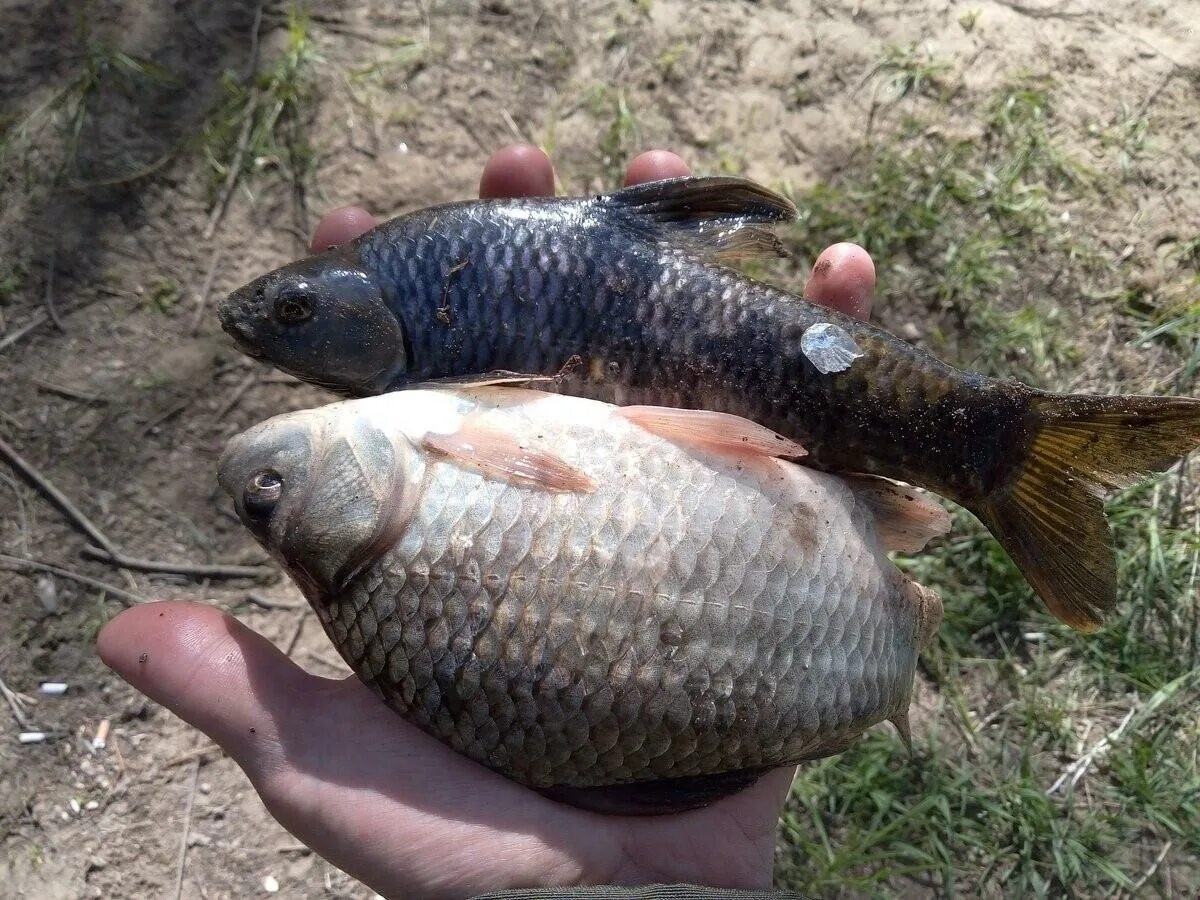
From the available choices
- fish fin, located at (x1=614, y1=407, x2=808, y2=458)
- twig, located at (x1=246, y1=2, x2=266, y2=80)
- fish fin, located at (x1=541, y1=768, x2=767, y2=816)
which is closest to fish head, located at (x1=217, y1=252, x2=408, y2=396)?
fish fin, located at (x1=614, y1=407, x2=808, y2=458)

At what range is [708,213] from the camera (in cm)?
239

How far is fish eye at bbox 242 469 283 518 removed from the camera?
201 centimetres

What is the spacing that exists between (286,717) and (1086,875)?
8.76ft

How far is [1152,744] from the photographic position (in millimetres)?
3170

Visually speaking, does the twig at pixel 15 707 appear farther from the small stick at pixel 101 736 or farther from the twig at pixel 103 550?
the twig at pixel 103 550

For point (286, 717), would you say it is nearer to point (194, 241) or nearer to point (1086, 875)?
point (194, 241)

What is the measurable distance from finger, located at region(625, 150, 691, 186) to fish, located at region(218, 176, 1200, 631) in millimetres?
808

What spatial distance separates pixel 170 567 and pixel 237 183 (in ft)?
5.05

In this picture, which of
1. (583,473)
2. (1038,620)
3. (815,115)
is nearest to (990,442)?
(583,473)

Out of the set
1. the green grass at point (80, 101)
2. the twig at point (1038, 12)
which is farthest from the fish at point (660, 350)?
the twig at point (1038, 12)

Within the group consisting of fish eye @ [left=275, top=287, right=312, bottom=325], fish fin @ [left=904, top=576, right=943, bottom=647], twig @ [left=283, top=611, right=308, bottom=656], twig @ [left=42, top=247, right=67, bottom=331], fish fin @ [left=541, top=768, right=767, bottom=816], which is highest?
fish eye @ [left=275, top=287, right=312, bottom=325]

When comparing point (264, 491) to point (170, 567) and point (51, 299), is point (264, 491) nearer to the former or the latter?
point (170, 567)

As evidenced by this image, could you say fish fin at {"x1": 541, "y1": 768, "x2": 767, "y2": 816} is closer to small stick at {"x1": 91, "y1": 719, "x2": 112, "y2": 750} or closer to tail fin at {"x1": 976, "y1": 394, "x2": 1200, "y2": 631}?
tail fin at {"x1": 976, "y1": 394, "x2": 1200, "y2": 631}

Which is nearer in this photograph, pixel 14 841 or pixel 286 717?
pixel 286 717
